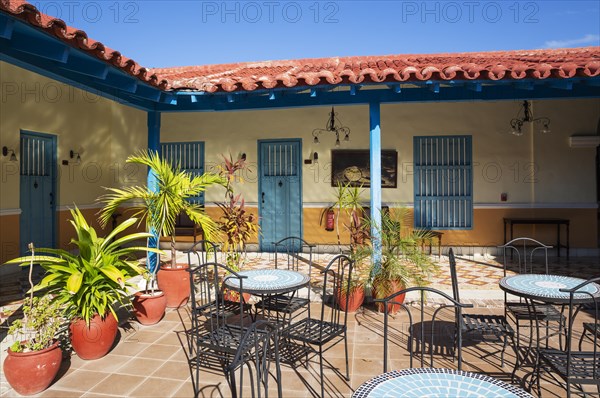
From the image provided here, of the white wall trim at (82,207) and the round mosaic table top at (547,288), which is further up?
the white wall trim at (82,207)

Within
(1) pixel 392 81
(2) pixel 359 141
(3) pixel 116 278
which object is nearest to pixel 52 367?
(3) pixel 116 278

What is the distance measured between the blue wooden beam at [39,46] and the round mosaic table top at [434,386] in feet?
12.0

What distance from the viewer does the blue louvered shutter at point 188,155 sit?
30.3ft

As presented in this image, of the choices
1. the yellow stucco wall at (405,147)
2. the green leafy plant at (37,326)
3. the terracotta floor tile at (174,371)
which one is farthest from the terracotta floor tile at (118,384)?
the yellow stucco wall at (405,147)

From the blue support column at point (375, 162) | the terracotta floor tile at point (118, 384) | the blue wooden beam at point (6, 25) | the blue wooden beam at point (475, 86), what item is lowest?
the terracotta floor tile at point (118, 384)

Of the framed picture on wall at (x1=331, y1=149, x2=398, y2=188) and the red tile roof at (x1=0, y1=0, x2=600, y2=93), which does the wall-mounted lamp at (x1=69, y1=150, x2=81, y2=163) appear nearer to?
the red tile roof at (x1=0, y1=0, x2=600, y2=93)

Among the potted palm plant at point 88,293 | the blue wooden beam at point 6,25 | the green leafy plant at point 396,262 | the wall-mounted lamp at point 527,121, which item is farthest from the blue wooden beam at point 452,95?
the potted palm plant at point 88,293

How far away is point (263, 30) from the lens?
6.38 metres

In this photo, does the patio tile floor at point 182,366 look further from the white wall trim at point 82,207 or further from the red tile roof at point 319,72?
the white wall trim at point 82,207

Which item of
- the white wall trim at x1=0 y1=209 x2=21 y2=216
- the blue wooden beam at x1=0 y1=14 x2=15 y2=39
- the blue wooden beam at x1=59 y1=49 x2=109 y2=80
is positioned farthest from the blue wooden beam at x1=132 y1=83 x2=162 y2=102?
the white wall trim at x1=0 y1=209 x2=21 y2=216

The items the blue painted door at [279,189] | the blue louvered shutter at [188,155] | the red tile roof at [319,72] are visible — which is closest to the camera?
the red tile roof at [319,72]

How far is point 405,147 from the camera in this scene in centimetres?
859

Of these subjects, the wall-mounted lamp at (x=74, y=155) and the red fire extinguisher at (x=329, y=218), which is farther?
the red fire extinguisher at (x=329, y=218)

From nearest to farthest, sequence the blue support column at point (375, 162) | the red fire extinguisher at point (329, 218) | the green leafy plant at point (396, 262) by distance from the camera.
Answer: the green leafy plant at point (396, 262), the blue support column at point (375, 162), the red fire extinguisher at point (329, 218)
